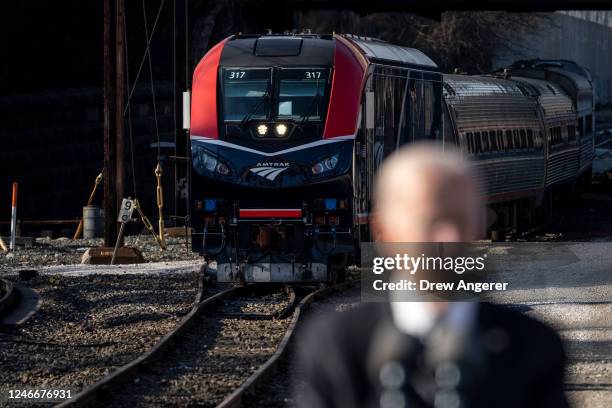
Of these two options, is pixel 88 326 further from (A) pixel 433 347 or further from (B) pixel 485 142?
(B) pixel 485 142

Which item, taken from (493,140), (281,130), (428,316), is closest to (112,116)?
(281,130)

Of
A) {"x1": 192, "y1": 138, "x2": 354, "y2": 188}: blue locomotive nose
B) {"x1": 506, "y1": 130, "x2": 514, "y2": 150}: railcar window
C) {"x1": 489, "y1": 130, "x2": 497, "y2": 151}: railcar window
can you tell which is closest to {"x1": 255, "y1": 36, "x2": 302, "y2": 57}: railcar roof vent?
{"x1": 192, "y1": 138, "x2": 354, "y2": 188}: blue locomotive nose

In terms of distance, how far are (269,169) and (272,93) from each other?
0.97 m

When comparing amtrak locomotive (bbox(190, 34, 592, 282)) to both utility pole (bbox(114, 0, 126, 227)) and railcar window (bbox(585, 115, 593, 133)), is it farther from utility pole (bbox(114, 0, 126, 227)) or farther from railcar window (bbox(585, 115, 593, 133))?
railcar window (bbox(585, 115, 593, 133))

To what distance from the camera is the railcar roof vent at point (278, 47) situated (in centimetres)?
1777

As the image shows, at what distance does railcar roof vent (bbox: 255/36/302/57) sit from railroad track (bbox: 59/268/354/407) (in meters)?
2.88

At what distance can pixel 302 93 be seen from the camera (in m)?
17.5

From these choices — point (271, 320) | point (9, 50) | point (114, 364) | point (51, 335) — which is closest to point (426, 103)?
point (271, 320)

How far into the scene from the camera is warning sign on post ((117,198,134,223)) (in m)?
22.5

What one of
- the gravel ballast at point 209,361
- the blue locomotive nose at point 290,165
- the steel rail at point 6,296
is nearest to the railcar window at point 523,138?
the blue locomotive nose at point 290,165

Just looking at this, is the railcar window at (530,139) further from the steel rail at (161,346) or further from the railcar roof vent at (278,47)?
the railcar roof vent at (278,47)

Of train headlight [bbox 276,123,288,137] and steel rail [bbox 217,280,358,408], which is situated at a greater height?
train headlight [bbox 276,123,288,137]

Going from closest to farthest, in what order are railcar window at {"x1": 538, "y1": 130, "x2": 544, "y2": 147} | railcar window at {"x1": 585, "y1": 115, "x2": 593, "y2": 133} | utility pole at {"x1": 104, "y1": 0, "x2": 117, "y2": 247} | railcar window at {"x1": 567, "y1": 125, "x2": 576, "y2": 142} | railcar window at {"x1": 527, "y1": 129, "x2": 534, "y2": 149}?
utility pole at {"x1": 104, "y1": 0, "x2": 117, "y2": 247}
railcar window at {"x1": 527, "y1": 129, "x2": 534, "y2": 149}
railcar window at {"x1": 538, "y1": 130, "x2": 544, "y2": 147}
railcar window at {"x1": 567, "y1": 125, "x2": 576, "y2": 142}
railcar window at {"x1": 585, "y1": 115, "x2": 593, "y2": 133}

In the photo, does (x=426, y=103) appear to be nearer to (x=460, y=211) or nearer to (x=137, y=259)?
(x=137, y=259)
